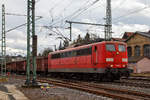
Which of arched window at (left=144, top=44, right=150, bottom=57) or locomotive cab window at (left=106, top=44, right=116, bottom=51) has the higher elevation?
arched window at (left=144, top=44, right=150, bottom=57)

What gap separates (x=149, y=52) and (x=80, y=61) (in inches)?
1266

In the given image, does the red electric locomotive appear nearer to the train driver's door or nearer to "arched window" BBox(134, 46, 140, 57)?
the train driver's door

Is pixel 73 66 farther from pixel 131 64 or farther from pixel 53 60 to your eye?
pixel 131 64

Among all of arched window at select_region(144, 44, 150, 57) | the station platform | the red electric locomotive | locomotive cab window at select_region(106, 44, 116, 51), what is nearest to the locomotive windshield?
the red electric locomotive

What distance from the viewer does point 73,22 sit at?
26.8m

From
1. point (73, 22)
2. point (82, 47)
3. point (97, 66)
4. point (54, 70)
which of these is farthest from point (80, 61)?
point (54, 70)

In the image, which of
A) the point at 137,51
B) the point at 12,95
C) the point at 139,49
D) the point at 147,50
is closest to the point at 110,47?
the point at 12,95

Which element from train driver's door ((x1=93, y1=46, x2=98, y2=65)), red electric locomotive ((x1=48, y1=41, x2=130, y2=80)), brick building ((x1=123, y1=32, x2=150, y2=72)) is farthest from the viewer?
brick building ((x1=123, y1=32, x2=150, y2=72))

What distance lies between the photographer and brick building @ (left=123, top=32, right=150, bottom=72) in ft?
163

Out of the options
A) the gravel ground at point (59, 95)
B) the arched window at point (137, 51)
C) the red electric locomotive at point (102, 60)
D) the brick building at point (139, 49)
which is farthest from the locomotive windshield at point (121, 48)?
the arched window at point (137, 51)

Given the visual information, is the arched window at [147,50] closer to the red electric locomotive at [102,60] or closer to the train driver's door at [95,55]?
the red electric locomotive at [102,60]

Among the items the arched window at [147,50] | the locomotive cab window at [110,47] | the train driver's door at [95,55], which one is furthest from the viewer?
the arched window at [147,50]

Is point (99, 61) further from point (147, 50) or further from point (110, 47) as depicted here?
point (147, 50)

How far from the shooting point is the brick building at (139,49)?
49575 millimetres
